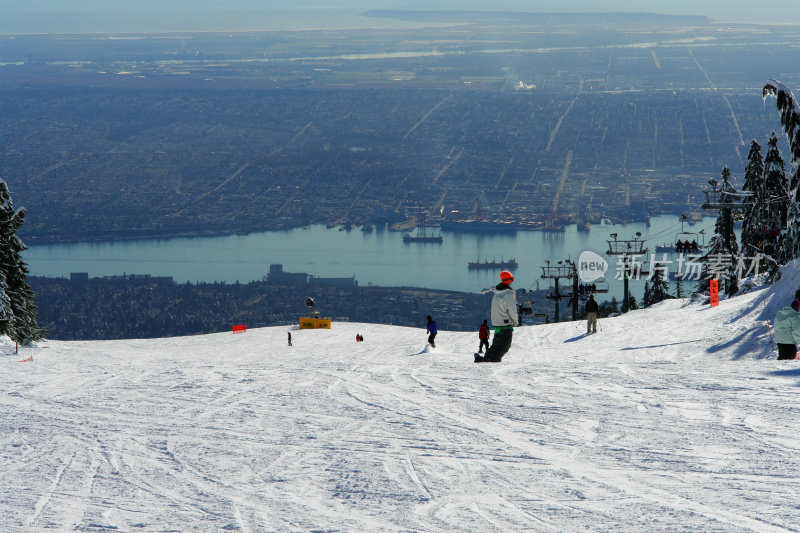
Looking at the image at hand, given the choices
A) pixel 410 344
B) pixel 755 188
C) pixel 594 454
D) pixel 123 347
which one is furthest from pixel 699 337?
pixel 755 188

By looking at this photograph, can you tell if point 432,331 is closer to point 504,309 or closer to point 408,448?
point 504,309

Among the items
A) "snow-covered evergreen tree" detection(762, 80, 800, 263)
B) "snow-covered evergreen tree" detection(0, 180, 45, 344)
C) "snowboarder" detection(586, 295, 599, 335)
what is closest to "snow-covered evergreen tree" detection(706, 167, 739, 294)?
"snow-covered evergreen tree" detection(762, 80, 800, 263)

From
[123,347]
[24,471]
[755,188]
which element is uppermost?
[755,188]

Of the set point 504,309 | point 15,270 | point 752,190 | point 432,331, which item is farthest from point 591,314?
point 752,190

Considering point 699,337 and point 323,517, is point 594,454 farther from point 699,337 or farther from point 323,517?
point 699,337

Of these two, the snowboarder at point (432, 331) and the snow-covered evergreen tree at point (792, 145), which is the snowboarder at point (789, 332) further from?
the snowboarder at point (432, 331)

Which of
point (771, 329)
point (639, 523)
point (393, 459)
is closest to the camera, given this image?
point (639, 523)
